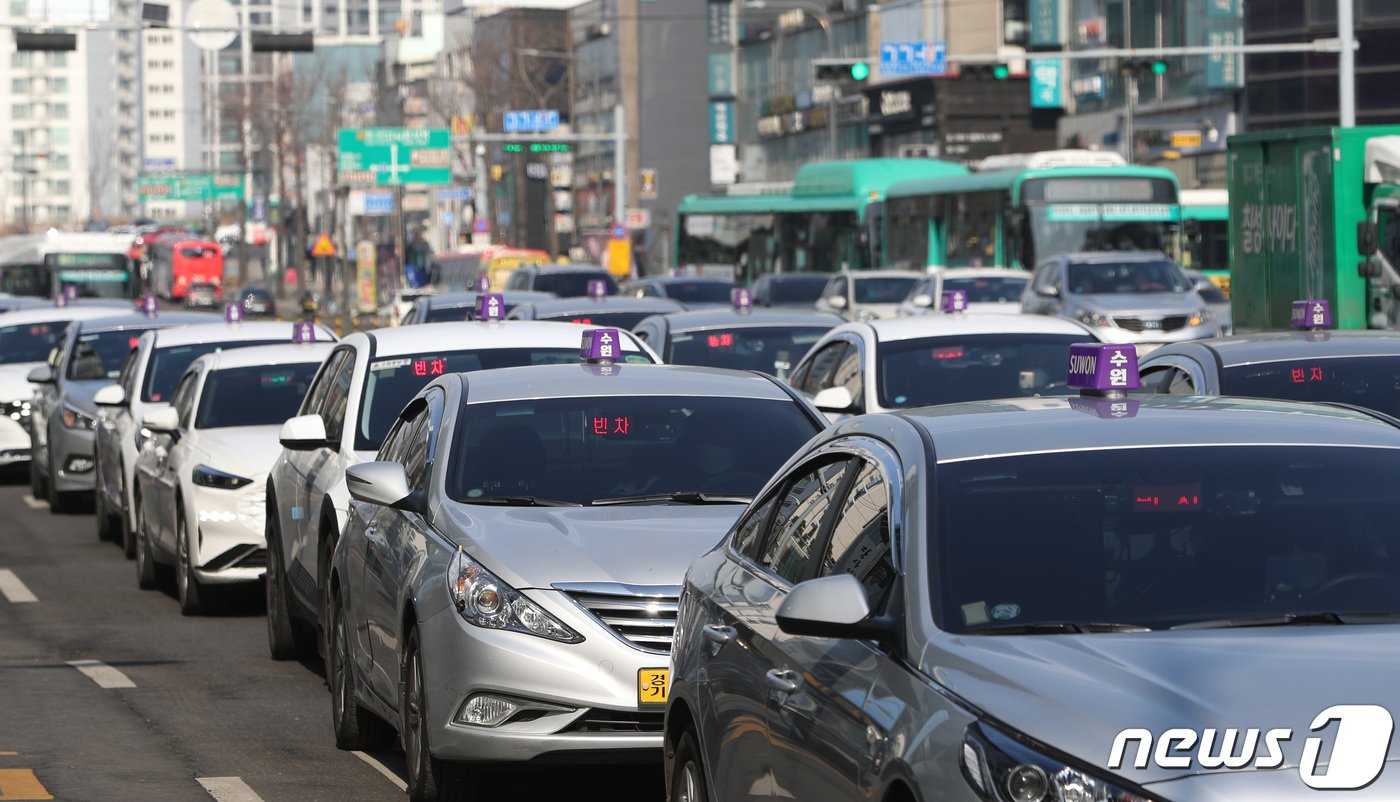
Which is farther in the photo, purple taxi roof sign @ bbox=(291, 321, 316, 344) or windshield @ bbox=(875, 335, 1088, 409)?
purple taxi roof sign @ bbox=(291, 321, 316, 344)

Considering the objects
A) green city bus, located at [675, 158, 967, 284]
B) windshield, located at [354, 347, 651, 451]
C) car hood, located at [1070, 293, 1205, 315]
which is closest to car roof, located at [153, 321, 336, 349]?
windshield, located at [354, 347, 651, 451]

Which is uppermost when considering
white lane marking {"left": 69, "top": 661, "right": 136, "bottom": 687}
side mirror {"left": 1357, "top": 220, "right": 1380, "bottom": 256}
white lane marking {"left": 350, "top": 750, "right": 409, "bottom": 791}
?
side mirror {"left": 1357, "top": 220, "right": 1380, "bottom": 256}

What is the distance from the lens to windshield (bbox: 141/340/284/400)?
1816 centimetres

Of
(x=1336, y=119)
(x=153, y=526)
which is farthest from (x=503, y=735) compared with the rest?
(x=1336, y=119)

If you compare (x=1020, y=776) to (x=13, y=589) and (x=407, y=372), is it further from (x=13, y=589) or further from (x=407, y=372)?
(x=13, y=589)

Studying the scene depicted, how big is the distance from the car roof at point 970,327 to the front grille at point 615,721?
6.92m

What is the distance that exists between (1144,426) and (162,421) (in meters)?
9.96

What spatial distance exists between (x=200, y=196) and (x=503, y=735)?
113m

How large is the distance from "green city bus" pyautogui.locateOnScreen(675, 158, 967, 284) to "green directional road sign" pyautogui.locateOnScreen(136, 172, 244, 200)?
6030cm

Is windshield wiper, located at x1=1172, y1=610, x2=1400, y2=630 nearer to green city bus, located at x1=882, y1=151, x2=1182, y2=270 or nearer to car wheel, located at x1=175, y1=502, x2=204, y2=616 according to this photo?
car wheel, located at x1=175, y1=502, x2=204, y2=616

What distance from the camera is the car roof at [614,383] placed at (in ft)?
29.9

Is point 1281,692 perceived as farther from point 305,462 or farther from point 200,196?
point 200,196

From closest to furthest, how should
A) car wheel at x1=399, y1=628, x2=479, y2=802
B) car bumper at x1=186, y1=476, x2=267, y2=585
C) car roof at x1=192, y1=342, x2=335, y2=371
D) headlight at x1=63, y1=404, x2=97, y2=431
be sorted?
car wheel at x1=399, y1=628, x2=479, y2=802 → car bumper at x1=186, y1=476, x2=267, y2=585 → car roof at x1=192, y1=342, x2=335, y2=371 → headlight at x1=63, y1=404, x2=97, y2=431

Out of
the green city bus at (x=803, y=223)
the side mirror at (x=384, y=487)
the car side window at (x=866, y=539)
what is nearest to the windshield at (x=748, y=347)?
the side mirror at (x=384, y=487)
